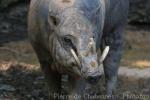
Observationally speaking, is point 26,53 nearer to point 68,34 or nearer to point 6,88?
point 6,88

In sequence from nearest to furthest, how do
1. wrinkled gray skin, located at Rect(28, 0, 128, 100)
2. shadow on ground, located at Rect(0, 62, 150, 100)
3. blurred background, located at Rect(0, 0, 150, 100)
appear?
wrinkled gray skin, located at Rect(28, 0, 128, 100), shadow on ground, located at Rect(0, 62, 150, 100), blurred background, located at Rect(0, 0, 150, 100)

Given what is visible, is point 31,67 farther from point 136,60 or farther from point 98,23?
point 98,23

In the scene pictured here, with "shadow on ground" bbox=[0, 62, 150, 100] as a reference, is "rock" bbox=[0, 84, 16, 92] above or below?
above

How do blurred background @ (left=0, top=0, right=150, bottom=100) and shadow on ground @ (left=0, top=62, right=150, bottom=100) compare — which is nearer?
shadow on ground @ (left=0, top=62, right=150, bottom=100)

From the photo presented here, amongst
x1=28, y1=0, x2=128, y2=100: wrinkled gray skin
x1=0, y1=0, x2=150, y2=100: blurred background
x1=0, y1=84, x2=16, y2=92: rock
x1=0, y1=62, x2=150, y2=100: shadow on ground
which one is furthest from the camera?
x1=0, y1=0, x2=150, y2=100: blurred background

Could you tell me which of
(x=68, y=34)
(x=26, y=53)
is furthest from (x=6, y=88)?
(x=68, y=34)

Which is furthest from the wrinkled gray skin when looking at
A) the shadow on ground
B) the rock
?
the rock

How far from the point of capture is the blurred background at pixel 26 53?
6461mm

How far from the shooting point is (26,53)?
8.19 metres

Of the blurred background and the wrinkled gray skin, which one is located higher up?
the wrinkled gray skin

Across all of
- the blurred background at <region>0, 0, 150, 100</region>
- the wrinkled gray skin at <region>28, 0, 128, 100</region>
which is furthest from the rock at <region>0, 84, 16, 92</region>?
the wrinkled gray skin at <region>28, 0, 128, 100</region>

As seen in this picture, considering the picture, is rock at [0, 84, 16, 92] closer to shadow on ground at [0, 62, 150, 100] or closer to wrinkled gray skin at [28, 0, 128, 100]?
shadow on ground at [0, 62, 150, 100]

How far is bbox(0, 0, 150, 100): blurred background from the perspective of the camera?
21.2 feet

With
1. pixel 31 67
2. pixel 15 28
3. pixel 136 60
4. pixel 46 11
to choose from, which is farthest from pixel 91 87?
pixel 15 28
